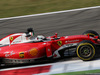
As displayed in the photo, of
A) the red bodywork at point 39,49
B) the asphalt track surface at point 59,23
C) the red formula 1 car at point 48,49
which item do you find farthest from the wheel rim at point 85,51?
the asphalt track surface at point 59,23

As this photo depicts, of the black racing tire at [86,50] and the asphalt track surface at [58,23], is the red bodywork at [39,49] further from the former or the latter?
the asphalt track surface at [58,23]

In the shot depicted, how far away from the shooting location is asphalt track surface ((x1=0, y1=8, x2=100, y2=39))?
11.2 metres

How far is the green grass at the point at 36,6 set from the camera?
46.5 feet

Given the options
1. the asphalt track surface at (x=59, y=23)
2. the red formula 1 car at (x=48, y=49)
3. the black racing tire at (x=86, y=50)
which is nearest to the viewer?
the black racing tire at (x=86, y=50)

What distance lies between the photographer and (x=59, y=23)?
11.9 meters

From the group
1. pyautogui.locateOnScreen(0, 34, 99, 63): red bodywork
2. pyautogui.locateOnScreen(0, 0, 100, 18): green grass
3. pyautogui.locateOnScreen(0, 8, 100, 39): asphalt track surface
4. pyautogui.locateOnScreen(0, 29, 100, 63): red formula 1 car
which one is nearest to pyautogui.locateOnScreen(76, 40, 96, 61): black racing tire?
pyautogui.locateOnScreen(0, 29, 100, 63): red formula 1 car

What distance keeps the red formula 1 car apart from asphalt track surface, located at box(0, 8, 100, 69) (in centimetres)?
337

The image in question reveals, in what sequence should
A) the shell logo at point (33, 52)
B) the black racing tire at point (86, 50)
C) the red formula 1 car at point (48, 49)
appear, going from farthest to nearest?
the shell logo at point (33, 52) < the red formula 1 car at point (48, 49) < the black racing tire at point (86, 50)

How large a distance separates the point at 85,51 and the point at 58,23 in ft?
16.6

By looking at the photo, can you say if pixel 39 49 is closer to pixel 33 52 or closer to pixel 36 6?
pixel 33 52

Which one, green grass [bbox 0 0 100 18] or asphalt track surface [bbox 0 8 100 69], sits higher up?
green grass [bbox 0 0 100 18]

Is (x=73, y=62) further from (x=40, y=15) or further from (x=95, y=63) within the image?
(x=40, y=15)

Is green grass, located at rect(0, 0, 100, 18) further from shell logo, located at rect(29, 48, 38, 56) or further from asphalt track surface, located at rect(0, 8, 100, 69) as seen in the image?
shell logo, located at rect(29, 48, 38, 56)

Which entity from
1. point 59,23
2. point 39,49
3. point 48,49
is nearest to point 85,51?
point 48,49
